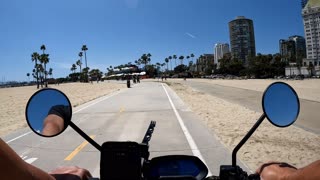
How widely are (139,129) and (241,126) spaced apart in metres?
3.85

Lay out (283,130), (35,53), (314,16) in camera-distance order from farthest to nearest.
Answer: (35,53), (314,16), (283,130)

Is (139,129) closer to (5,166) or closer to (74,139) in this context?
(74,139)

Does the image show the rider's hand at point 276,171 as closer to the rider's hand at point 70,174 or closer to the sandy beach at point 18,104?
the rider's hand at point 70,174

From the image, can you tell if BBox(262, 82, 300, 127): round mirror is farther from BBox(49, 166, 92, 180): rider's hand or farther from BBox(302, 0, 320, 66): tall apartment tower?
BBox(302, 0, 320, 66): tall apartment tower

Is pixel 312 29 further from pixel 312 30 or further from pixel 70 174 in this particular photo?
pixel 70 174

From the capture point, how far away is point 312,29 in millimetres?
138875

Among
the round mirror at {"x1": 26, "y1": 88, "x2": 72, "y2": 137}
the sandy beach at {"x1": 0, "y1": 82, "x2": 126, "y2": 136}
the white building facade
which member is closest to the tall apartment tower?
the white building facade

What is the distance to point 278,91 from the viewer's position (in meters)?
2.54

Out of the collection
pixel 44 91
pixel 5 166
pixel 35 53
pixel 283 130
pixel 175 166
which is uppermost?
pixel 35 53

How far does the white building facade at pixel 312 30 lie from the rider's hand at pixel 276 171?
119 metres

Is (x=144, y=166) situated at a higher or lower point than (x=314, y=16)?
lower

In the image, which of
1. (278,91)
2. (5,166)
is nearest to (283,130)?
(278,91)

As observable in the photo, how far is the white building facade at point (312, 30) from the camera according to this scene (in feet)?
386

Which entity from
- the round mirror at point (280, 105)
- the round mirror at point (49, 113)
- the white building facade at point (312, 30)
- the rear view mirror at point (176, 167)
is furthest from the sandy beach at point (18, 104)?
the white building facade at point (312, 30)
